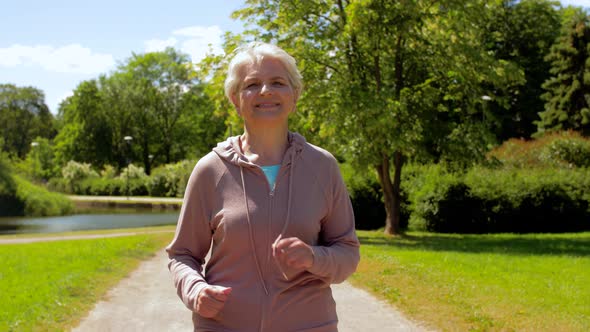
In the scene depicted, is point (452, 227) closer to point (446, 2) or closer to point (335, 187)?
point (446, 2)

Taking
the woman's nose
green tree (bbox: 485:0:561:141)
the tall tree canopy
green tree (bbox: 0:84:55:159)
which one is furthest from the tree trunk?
green tree (bbox: 0:84:55:159)

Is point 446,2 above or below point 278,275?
above

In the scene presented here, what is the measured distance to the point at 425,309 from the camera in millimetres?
8516

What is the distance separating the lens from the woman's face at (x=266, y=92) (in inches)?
100

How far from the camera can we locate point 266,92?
2521 mm

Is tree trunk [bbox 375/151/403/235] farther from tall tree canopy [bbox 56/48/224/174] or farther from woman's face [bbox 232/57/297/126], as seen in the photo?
tall tree canopy [bbox 56/48/224/174]

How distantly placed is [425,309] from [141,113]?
63300 mm

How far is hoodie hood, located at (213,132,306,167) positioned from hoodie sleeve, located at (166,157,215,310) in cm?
8

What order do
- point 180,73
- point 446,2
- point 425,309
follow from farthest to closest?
point 180,73 < point 446,2 < point 425,309

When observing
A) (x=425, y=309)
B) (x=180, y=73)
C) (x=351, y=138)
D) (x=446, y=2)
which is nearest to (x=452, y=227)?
(x=351, y=138)

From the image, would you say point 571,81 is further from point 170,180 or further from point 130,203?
point 130,203

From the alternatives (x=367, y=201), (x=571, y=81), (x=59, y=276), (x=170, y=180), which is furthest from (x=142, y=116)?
(x=59, y=276)

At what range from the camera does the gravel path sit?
7.73 m

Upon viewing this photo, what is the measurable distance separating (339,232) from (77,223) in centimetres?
3060
